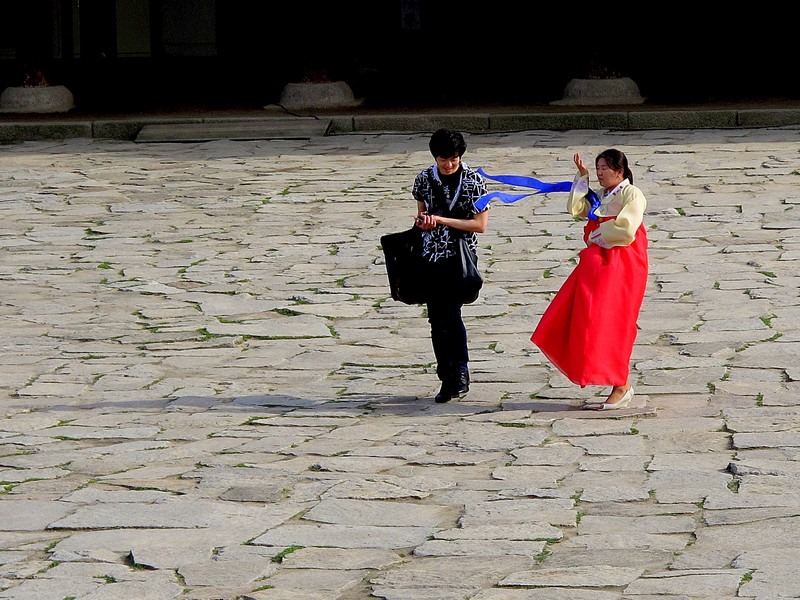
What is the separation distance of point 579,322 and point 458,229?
2.52 feet

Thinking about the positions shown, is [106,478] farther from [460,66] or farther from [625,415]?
[460,66]

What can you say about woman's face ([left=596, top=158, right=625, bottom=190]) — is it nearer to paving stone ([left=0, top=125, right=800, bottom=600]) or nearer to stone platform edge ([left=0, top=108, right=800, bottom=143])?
paving stone ([left=0, top=125, right=800, bottom=600])

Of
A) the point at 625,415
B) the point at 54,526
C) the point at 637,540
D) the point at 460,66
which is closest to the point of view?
the point at 637,540

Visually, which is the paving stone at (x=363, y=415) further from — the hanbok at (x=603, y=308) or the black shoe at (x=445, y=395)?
the hanbok at (x=603, y=308)

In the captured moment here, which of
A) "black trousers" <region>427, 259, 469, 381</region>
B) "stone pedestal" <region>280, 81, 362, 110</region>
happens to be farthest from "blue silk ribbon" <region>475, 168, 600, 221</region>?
"stone pedestal" <region>280, 81, 362, 110</region>

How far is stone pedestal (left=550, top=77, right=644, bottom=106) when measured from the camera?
746 inches

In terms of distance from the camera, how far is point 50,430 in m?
6.93

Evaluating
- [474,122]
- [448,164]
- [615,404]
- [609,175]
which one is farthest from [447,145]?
[474,122]

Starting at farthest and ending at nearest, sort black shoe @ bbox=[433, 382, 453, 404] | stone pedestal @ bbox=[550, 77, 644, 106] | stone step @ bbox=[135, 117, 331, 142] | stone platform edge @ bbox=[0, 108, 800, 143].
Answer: stone pedestal @ bbox=[550, 77, 644, 106]
stone step @ bbox=[135, 117, 331, 142]
stone platform edge @ bbox=[0, 108, 800, 143]
black shoe @ bbox=[433, 382, 453, 404]

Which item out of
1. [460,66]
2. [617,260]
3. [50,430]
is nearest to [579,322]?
[617,260]

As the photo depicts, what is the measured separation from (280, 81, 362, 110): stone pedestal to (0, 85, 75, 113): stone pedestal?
3051 mm

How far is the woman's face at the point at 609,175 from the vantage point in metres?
7.05

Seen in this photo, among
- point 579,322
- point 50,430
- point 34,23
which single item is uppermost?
point 34,23

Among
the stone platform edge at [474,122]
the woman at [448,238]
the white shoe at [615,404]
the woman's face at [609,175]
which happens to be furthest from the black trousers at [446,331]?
the stone platform edge at [474,122]
